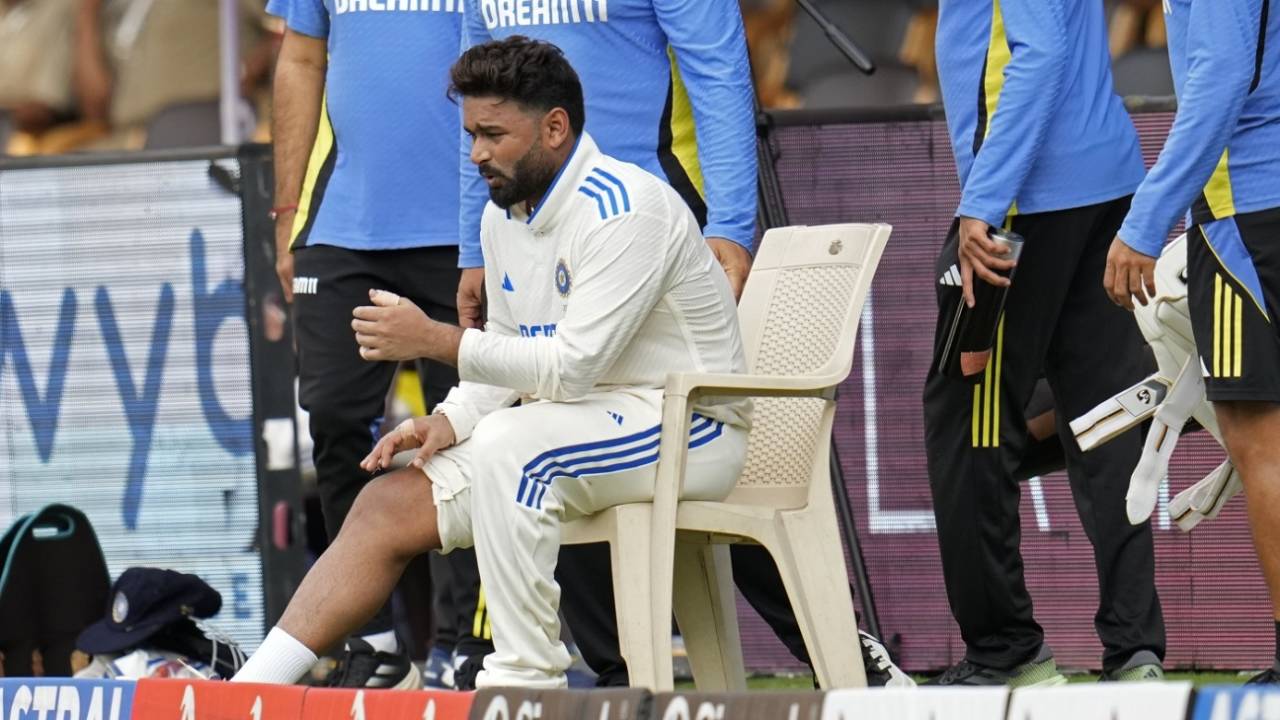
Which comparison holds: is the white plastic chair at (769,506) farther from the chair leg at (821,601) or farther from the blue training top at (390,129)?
the blue training top at (390,129)

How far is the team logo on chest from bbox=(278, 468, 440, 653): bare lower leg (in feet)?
1.54

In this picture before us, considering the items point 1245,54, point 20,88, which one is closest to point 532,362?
point 1245,54

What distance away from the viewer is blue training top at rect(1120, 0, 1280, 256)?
4.11 metres

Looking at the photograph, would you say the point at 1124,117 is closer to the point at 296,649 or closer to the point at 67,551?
the point at 296,649

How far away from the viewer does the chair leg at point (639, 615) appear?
13.6 ft

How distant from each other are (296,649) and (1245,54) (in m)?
2.15

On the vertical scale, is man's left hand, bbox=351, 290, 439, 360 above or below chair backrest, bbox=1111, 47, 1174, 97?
below

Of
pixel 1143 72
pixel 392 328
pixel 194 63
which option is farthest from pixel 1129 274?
pixel 194 63

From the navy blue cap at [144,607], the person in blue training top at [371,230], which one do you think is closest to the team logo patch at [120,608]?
the navy blue cap at [144,607]

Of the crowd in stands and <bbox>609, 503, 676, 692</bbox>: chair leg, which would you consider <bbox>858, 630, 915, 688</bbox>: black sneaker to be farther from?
the crowd in stands

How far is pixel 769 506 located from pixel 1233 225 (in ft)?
3.58

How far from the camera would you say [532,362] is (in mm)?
4199

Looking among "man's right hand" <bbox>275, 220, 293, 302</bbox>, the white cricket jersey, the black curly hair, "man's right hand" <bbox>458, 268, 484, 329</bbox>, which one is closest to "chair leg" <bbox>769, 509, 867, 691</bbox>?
the white cricket jersey

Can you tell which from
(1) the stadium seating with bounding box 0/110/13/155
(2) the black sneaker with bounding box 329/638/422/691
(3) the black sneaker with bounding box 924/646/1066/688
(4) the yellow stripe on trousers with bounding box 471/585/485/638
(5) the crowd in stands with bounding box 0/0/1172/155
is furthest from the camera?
(1) the stadium seating with bounding box 0/110/13/155
